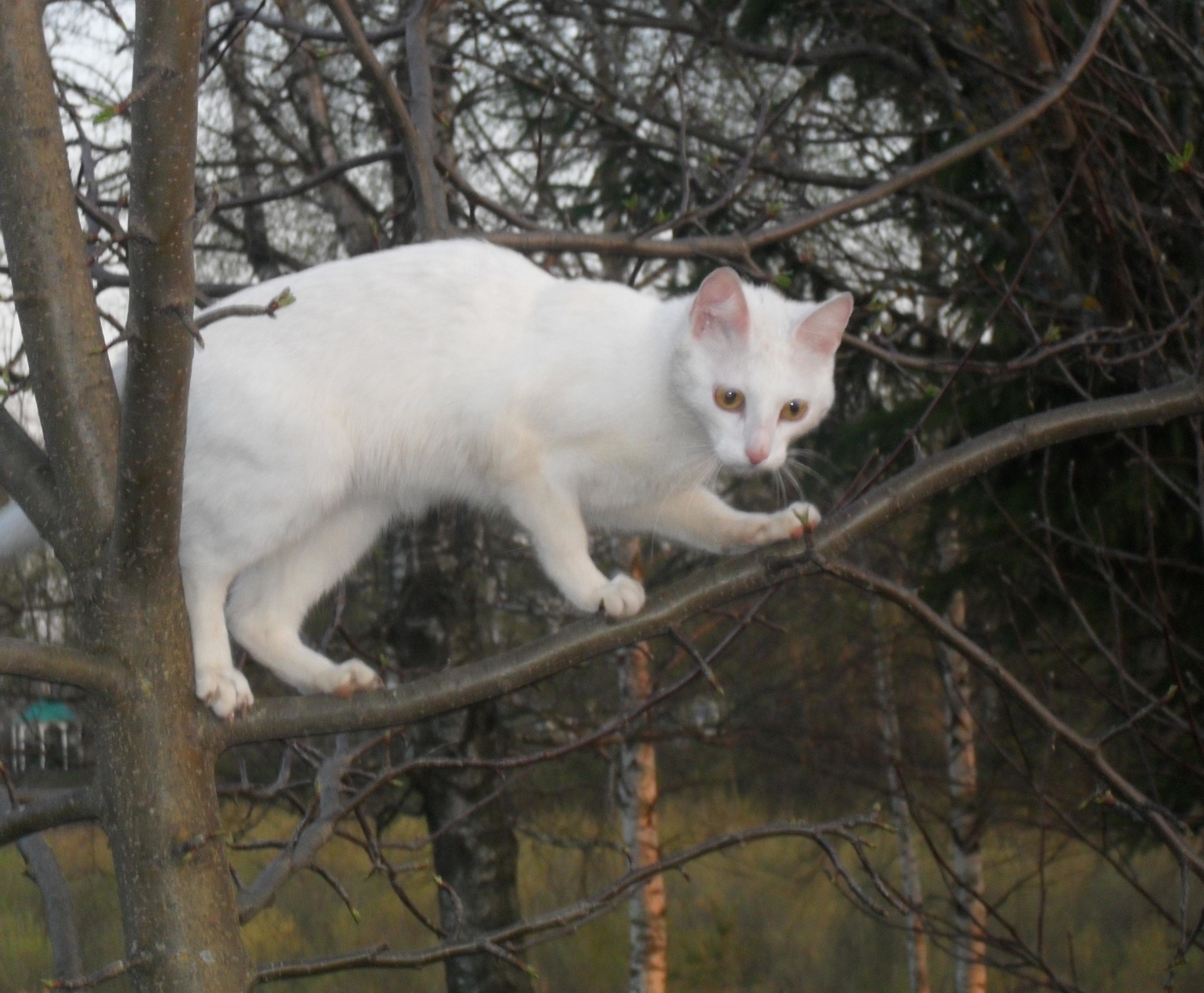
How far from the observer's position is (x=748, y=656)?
25.3 ft

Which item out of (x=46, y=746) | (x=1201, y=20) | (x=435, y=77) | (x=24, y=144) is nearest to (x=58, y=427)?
(x=24, y=144)

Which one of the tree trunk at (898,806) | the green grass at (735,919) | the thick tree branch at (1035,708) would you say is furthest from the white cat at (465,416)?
the tree trunk at (898,806)

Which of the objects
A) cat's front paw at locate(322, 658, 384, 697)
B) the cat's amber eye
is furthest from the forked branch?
the cat's amber eye

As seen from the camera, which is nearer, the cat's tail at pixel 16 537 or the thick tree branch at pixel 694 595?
the thick tree branch at pixel 694 595

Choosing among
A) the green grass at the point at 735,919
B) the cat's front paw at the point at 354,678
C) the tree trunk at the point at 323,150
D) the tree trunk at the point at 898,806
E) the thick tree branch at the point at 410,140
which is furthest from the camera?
the tree trunk at the point at 898,806

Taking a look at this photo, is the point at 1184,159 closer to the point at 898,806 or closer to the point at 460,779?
the point at 460,779

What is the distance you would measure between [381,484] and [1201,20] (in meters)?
2.44

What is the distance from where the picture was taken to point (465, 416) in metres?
2.53

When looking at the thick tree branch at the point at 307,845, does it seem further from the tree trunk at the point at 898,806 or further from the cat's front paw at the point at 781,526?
the tree trunk at the point at 898,806

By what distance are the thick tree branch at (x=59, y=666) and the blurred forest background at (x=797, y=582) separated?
42 centimetres

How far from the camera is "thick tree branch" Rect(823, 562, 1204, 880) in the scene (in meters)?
2.14

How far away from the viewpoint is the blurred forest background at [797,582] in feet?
10.9

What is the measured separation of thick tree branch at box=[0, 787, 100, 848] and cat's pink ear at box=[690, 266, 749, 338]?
1.40 meters

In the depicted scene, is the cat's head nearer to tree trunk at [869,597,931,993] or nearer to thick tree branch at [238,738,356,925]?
thick tree branch at [238,738,356,925]
